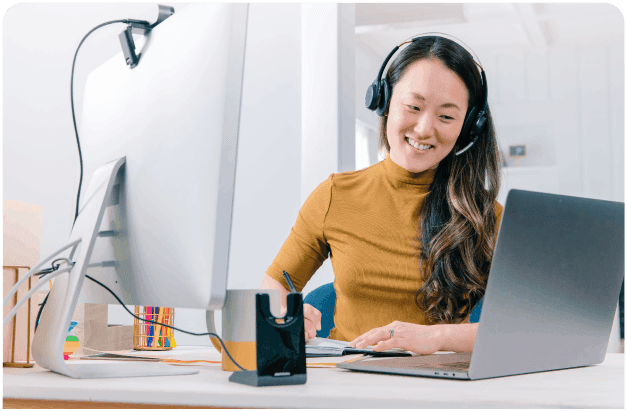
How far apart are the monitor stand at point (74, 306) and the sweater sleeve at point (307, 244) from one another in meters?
0.66

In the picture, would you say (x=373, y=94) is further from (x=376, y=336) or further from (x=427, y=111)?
(x=376, y=336)

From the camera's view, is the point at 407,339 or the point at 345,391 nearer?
the point at 345,391

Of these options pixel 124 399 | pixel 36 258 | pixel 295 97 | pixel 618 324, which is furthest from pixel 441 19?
pixel 124 399

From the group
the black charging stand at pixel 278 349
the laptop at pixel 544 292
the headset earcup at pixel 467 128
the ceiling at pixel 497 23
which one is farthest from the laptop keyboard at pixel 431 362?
the ceiling at pixel 497 23

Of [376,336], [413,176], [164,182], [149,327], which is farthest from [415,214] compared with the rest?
[164,182]

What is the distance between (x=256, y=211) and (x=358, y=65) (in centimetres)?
260

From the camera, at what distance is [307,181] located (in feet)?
8.78

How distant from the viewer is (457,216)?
131cm

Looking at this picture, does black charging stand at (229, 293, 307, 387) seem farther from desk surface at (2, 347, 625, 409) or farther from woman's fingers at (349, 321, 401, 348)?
woman's fingers at (349, 321, 401, 348)

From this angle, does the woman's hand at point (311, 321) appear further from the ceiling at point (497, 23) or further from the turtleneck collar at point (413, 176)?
the ceiling at point (497, 23)

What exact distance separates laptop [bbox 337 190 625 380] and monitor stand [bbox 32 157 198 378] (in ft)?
0.96

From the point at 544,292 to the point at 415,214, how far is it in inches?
29.1

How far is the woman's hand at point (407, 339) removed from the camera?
0.87 m

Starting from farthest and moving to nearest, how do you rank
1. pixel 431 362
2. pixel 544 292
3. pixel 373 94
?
1. pixel 373 94
2. pixel 431 362
3. pixel 544 292
